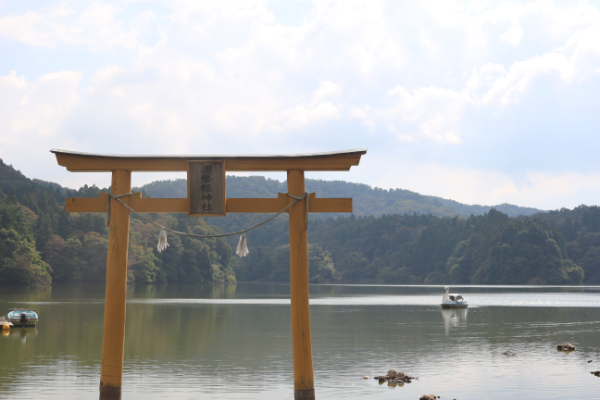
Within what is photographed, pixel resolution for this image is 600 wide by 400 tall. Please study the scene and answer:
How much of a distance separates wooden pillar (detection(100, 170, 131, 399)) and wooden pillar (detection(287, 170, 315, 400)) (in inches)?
127

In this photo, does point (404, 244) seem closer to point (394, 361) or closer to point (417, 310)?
point (417, 310)

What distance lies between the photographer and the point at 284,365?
19688 millimetres

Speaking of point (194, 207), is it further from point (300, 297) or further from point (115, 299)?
point (300, 297)

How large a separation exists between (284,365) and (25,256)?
67043mm

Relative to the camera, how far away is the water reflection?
114 feet

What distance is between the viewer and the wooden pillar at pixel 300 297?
11.8 metres

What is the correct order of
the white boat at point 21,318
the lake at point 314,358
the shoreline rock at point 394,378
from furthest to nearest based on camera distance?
the white boat at point 21,318 → the shoreline rock at point 394,378 → the lake at point 314,358

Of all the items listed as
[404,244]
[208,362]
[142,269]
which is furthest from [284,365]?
[404,244]

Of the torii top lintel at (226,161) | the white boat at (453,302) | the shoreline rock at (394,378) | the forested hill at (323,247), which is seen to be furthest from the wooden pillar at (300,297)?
the forested hill at (323,247)

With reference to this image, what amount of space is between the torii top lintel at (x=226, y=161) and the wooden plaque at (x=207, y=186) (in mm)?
153

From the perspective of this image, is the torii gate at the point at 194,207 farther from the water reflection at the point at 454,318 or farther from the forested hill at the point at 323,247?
the forested hill at the point at 323,247

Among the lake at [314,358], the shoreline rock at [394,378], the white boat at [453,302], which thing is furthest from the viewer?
the white boat at [453,302]

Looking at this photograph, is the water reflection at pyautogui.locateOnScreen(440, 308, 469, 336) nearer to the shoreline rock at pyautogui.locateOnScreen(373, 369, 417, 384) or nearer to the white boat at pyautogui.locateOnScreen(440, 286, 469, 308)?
the white boat at pyautogui.locateOnScreen(440, 286, 469, 308)

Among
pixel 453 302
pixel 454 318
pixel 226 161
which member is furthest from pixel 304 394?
pixel 453 302
